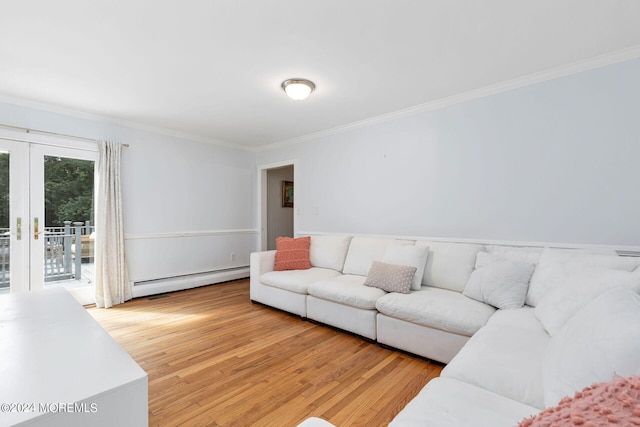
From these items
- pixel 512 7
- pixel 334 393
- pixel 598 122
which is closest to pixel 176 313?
pixel 334 393

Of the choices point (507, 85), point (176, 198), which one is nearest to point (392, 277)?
point (507, 85)

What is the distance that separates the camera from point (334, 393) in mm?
1921

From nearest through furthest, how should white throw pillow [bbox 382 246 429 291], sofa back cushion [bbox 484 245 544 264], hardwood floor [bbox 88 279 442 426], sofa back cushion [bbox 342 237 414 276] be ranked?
1. hardwood floor [bbox 88 279 442 426]
2. sofa back cushion [bbox 484 245 544 264]
3. white throw pillow [bbox 382 246 429 291]
4. sofa back cushion [bbox 342 237 414 276]

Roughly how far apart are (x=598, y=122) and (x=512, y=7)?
134 cm

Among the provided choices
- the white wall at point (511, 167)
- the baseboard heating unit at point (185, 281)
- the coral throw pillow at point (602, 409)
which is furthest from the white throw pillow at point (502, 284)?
the baseboard heating unit at point (185, 281)

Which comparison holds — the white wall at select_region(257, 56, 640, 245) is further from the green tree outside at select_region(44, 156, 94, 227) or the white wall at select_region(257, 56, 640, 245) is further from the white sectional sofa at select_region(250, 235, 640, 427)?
the green tree outside at select_region(44, 156, 94, 227)

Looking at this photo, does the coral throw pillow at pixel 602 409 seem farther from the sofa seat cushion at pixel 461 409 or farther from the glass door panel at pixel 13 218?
the glass door panel at pixel 13 218

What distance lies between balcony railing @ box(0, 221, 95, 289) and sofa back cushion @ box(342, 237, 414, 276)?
3.18 m

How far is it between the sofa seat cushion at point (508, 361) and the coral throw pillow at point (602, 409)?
70 centimetres

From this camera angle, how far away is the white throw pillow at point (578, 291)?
160 centimetres

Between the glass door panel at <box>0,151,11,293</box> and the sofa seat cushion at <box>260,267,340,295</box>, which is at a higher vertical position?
the glass door panel at <box>0,151,11,293</box>

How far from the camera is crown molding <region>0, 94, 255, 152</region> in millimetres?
3240

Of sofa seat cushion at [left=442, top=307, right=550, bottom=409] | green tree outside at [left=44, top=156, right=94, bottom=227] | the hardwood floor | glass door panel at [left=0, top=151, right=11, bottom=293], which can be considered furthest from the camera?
green tree outside at [left=44, top=156, right=94, bottom=227]

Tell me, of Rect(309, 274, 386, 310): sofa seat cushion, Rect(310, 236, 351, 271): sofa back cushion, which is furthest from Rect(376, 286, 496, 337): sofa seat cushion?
Rect(310, 236, 351, 271): sofa back cushion
